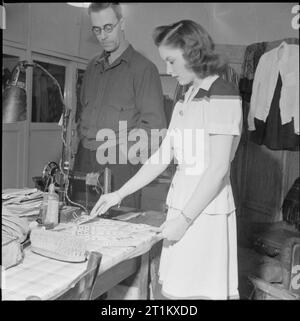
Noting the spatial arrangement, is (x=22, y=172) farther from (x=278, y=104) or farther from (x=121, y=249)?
(x=278, y=104)

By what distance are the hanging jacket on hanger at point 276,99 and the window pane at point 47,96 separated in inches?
25.0

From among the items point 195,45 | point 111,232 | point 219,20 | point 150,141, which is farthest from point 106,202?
point 219,20

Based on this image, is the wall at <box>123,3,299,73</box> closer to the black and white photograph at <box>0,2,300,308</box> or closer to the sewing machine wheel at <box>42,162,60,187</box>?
the black and white photograph at <box>0,2,300,308</box>

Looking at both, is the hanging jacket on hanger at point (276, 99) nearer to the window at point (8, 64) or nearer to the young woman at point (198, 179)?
the young woman at point (198, 179)

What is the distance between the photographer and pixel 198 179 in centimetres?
100

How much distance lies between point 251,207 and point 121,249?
0.56 metres

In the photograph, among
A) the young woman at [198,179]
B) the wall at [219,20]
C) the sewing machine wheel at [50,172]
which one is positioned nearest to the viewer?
the young woman at [198,179]

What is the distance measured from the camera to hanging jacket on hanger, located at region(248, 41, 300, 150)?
1187mm

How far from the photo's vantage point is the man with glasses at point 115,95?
1.18 meters

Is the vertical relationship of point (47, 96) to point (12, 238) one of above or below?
above

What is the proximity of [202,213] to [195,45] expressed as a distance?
0.44m

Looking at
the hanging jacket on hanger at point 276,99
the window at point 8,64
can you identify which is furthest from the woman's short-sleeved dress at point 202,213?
the window at point 8,64

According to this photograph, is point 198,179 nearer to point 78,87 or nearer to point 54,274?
point 54,274
